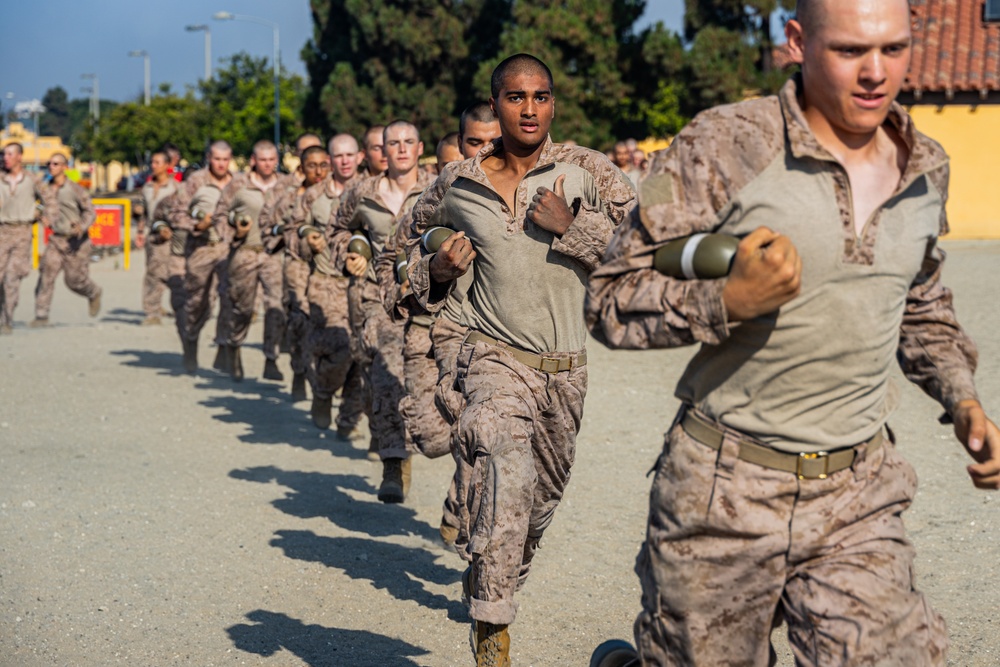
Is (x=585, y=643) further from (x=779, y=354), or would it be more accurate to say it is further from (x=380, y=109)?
(x=380, y=109)

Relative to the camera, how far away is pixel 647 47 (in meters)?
33.5

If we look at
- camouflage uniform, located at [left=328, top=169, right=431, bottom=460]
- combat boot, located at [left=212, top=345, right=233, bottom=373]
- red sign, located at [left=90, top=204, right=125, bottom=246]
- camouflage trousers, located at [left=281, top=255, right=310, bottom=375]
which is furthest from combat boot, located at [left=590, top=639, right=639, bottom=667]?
red sign, located at [left=90, top=204, right=125, bottom=246]

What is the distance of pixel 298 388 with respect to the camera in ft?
45.4

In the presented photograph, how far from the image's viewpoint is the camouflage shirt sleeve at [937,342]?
12.5 ft

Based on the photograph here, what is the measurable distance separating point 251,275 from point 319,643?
30.9 ft

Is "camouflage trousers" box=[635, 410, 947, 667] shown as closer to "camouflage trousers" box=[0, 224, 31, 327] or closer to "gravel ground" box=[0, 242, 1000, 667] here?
"gravel ground" box=[0, 242, 1000, 667]

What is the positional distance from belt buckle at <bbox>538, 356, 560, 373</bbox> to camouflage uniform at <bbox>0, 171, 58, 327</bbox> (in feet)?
49.0

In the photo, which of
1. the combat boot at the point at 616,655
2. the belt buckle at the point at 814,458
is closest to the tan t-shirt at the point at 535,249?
the combat boot at the point at 616,655

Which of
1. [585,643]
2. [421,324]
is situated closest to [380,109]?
[421,324]

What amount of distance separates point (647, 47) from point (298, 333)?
21778 millimetres

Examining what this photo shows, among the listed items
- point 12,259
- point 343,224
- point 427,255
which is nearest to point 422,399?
point 427,255

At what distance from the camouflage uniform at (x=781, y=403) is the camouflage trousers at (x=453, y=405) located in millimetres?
2016

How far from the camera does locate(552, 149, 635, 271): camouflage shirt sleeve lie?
18.8ft

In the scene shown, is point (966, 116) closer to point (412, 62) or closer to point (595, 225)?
point (412, 62)
